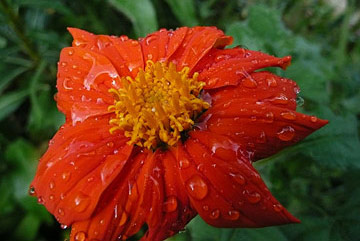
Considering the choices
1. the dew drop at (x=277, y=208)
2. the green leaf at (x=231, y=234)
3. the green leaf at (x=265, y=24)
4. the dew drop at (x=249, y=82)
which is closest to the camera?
the dew drop at (x=277, y=208)

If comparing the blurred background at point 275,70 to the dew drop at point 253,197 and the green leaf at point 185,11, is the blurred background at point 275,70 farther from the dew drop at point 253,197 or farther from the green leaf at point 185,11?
the dew drop at point 253,197

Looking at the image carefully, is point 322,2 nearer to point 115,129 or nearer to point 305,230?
point 305,230

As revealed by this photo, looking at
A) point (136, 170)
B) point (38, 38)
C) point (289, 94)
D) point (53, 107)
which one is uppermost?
point (289, 94)

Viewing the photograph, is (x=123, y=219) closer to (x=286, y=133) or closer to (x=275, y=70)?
(x=286, y=133)

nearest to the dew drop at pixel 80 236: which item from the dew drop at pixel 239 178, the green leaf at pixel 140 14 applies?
the dew drop at pixel 239 178

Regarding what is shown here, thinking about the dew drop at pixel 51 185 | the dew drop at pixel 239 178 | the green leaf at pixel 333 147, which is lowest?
the green leaf at pixel 333 147

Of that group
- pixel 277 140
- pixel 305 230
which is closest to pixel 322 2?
pixel 305 230
